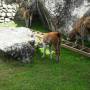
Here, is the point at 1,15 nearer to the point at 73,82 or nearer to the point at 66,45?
the point at 66,45

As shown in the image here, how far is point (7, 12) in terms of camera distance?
2169 cm

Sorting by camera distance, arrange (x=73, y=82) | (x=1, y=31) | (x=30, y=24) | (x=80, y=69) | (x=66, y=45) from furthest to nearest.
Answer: (x=30, y=24), (x=66, y=45), (x=1, y=31), (x=80, y=69), (x=73, y=82)

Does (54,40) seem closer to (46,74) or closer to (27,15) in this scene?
(46,74)

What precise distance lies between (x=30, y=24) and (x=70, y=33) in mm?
4559

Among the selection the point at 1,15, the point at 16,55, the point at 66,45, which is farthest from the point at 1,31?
the point at 1,15

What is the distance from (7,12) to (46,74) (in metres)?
10.6

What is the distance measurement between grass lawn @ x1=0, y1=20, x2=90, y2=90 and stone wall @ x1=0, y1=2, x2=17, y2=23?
7.89m

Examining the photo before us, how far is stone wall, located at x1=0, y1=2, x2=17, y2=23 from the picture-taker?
21375 mm

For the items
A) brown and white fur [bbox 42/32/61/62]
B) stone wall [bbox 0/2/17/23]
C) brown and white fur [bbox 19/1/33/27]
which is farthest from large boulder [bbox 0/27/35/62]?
stone wall [bbox 0/2/17/23]

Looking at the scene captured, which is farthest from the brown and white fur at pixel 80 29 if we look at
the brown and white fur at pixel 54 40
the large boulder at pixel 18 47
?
the large boulder at pixel 18 47

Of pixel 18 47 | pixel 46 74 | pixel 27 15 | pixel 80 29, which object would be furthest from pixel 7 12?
pixel 46 74

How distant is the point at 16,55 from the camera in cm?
1295

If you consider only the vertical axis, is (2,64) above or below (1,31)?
below

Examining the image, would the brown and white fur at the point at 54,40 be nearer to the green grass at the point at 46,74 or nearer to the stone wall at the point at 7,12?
the green grass at the point at 46,74
